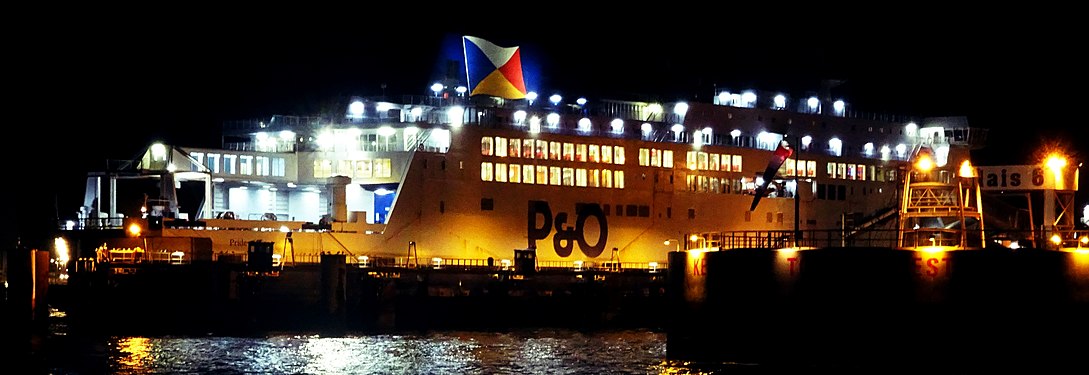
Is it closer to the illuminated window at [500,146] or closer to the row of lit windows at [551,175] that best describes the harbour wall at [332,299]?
the row of lit windows at [551,175]

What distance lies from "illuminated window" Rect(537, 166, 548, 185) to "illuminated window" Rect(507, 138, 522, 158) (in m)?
1.16

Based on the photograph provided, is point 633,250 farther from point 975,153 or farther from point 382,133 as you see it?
point 975,153

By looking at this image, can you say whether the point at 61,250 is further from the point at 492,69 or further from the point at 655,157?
the point at 655,157

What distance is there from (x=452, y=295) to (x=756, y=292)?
21071 millimetres

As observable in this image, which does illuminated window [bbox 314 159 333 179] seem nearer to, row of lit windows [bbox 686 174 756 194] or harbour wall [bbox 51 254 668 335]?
harbour wall [bbox 51 254 668 335]

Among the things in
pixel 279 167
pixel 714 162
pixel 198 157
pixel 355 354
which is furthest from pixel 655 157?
pixel 355 354

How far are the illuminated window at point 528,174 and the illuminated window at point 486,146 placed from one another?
1965 millimetres

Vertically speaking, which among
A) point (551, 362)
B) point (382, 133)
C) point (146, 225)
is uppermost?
point (382, 133)

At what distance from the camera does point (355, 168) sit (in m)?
62.6

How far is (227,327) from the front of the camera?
168 feet

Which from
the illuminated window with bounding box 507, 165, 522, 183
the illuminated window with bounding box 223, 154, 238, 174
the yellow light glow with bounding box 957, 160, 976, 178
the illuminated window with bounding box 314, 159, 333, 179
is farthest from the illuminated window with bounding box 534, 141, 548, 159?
the yellow light glow with bounding box 957, 160, 976, 178

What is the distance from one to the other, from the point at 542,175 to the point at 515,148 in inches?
70.6

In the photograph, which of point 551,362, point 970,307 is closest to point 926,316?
point 970,307

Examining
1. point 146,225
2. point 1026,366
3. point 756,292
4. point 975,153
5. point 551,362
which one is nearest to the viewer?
point 1026,366
